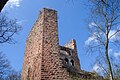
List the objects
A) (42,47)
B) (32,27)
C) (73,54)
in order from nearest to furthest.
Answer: (42,47) → (32,27) → (73,54)

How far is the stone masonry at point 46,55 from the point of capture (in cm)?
1077

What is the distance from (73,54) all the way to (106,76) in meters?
11.4

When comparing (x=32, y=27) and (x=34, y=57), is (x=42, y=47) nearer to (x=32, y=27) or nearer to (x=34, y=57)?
(x=34, y=57)

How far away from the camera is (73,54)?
26094 mm

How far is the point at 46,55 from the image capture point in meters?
11.0

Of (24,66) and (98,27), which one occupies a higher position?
(98,27)

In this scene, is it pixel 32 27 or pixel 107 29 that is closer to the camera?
pixel 107 29

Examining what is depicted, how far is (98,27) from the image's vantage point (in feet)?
36.2

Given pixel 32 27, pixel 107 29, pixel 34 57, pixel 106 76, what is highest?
pixel 32 27

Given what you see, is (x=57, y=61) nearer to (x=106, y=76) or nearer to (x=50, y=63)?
(x=50, y=63)

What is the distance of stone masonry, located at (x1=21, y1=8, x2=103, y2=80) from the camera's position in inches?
424

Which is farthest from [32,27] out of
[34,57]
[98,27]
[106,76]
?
[106,76]

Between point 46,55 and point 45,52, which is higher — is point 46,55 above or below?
below

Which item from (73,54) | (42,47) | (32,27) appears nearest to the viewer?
(42,47)
